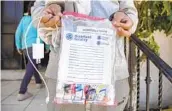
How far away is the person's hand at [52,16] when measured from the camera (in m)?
1.37

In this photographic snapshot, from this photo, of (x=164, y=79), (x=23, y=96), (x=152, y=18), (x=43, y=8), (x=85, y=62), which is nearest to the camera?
(x=85, y=62)

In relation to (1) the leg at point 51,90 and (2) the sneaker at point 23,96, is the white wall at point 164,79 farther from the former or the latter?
(1) the leg at point 51,90

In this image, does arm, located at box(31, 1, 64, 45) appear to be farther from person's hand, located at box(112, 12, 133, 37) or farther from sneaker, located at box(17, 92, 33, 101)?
sneaker, located at box(17, 92, 33, 101)

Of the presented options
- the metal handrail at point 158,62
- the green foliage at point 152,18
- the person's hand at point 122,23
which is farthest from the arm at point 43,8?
the green foliage at point 152,18

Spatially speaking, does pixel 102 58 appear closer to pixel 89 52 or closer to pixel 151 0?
pixel 89 52

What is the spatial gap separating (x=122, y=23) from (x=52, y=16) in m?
0.29

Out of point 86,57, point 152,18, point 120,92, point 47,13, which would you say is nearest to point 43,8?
point 47,13

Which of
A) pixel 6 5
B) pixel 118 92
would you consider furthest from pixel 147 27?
pixel 6 5

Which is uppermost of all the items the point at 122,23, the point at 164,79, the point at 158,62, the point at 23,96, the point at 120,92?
the point at 122,23

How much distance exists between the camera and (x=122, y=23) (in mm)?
1407

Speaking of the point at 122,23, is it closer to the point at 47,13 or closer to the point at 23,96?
the point at 47,13

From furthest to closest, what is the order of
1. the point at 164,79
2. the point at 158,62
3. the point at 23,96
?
the point at 23,96
the point at 164,79
the point at 158,62

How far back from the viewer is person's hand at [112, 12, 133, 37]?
140cm

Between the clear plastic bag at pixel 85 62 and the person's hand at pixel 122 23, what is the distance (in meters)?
0.05
